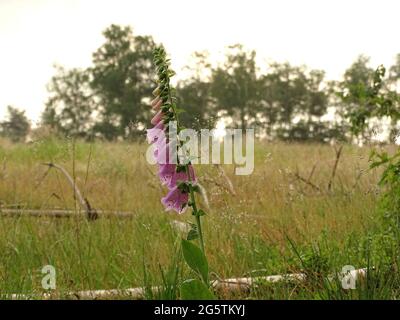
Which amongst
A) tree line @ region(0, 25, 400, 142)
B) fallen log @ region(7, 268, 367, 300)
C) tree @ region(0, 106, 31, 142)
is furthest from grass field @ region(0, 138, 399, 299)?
tree line @ region(0, 25, 400, 142)

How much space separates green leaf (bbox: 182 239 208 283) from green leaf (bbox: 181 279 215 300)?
7 centimetres

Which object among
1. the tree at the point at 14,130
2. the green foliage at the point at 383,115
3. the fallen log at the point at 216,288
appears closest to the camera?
the fallen log at the point at 216,288

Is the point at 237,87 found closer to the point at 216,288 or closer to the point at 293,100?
the point at 293,100

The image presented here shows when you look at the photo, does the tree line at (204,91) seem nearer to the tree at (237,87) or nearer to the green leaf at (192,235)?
the tree at (237,87)

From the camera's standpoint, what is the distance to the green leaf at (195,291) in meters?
1.79

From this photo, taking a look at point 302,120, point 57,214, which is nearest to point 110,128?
point 302,120

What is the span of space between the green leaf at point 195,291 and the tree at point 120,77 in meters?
44.8

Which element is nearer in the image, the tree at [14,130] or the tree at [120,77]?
the tree at [14,130]

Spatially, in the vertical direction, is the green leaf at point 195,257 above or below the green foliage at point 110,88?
below

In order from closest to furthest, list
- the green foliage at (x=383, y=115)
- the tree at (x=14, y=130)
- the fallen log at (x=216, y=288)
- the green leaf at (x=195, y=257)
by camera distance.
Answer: the green leaf at (x=195, y=257) → the fallen log at (x=216, y=288) → the green foliage at (x=383, y=115) → the tree at (x=14, y=130)

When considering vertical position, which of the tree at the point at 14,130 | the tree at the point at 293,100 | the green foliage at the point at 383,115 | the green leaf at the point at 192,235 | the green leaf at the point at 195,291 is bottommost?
the green leaf at the point at 195,291

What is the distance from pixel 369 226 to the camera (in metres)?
3.71

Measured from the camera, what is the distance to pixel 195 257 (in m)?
1.82

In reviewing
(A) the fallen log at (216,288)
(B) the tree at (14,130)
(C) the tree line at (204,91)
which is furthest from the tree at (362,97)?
(C) the tree line at (204,91)
